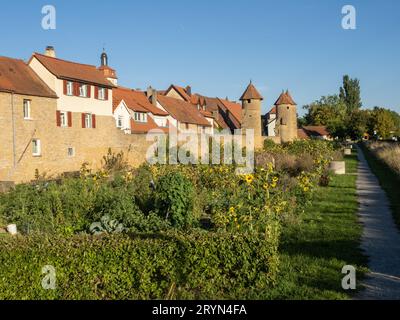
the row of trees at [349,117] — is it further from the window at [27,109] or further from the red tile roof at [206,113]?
the window at [27,109]

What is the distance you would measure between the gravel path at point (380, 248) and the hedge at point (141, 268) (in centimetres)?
180

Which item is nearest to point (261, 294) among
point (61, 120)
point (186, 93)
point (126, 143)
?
point (61, 120)

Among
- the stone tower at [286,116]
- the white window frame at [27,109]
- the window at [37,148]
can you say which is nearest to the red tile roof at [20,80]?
the white window frame at [27,109]

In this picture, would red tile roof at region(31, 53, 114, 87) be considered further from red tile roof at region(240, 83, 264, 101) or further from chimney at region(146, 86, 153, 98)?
red tile roof at region(240, 83, 264, 101)

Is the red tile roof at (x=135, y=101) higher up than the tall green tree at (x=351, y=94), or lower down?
lower down

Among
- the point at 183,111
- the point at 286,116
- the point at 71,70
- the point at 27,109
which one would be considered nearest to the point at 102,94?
the point at 71,70

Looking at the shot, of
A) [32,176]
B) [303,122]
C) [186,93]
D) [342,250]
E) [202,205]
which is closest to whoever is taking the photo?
[342,250]

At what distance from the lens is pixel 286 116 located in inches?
2781

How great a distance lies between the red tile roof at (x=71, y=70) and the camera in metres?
30.1

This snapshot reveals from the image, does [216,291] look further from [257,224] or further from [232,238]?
[257,224]

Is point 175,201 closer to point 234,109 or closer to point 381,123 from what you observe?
point 234,109

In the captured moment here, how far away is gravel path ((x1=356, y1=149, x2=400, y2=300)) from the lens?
724 cm

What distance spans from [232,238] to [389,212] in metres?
8.62
